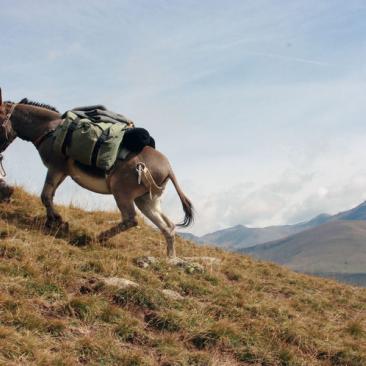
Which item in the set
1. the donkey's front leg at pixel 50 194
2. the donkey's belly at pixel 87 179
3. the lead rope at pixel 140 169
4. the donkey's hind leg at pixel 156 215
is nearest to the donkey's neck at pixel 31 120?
the donkey's front leg at pixel 50 194

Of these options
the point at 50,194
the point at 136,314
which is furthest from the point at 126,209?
the point at 136,314

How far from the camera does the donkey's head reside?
12430 mm

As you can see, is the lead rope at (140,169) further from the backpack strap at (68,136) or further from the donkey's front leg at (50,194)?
the donkey's front leg at (50,194)

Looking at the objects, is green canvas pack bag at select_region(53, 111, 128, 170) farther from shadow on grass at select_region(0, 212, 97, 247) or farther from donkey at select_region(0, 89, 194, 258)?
shadow on grass at select_region(0, 212, 97, 247)

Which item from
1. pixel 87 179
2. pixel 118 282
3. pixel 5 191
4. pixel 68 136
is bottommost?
pixel 118 282

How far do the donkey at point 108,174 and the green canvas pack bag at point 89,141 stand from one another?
1.01 ft

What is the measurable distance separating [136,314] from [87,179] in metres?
4.43

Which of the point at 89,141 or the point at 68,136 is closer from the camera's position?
the point at 89,141

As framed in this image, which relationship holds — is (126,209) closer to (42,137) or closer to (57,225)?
(57,225)

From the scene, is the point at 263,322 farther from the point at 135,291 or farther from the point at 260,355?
the point at 135,291

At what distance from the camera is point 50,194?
1189 cm

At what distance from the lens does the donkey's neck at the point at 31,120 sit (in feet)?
40.9

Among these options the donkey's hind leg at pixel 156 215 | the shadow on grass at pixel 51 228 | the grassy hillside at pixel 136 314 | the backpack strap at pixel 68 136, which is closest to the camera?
the grassy hillside at pixel 136 314

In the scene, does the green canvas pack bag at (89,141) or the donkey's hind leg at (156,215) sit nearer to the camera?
the green canvas pack bag at (89,141)
